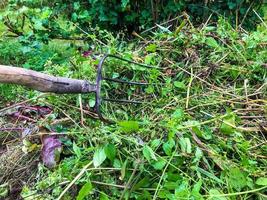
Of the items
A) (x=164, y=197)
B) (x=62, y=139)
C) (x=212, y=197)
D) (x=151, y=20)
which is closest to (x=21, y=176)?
(x=62, y=139)

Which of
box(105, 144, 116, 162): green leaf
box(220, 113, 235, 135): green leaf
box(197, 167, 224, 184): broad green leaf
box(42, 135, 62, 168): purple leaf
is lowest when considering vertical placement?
box(42, 135, 62, 168): purple leaf

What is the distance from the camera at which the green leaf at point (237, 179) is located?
164 centimetres

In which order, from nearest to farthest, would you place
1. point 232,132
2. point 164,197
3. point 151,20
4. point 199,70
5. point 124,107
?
point 164,197 < point 232,132 < point 124,107 < point 199,70 < point 151,20

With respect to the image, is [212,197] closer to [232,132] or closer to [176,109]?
[232,132]

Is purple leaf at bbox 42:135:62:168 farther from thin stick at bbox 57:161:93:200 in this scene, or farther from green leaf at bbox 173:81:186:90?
green leaf at bbox 173:81:186:90

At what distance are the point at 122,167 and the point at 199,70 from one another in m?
0.81

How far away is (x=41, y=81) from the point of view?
1.71 metres

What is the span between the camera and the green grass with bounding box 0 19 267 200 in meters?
1.64

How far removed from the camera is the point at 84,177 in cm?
165

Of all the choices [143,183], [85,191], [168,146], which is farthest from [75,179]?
[168,146]

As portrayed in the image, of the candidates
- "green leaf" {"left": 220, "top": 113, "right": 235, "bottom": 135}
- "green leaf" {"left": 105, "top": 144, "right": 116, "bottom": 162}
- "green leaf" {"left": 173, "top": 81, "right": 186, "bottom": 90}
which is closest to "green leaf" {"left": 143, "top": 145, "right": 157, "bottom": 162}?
"green leaf" {"left": 105, "top": 144, "right": 116, "bottom": 162}

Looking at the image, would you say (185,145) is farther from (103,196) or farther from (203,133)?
(103,196)

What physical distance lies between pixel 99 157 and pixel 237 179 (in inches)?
19.0

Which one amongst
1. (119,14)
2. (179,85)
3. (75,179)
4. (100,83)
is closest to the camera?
(75,179)
